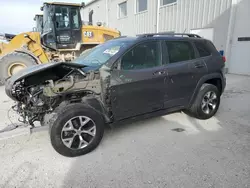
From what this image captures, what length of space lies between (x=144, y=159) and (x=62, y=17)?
286 inches

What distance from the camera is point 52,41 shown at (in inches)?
303

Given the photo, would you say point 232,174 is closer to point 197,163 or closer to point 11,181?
point 197,163

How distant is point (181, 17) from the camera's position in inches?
428

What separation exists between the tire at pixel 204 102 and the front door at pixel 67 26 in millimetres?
6231

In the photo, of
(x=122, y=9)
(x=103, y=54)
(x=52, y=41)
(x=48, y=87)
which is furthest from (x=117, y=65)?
(x=122, y=9)

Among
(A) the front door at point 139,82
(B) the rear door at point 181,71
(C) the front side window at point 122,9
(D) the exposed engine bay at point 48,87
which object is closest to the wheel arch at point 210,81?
(B) the rear door at point 181,71

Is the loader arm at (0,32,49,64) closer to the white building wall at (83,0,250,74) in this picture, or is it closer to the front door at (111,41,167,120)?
the front door at (111,41,167,120)

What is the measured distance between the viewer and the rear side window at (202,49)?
371 centimetres

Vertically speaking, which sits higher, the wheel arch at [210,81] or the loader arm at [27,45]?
the loader arm at [27,45]

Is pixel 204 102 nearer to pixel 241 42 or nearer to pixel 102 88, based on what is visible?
pixel 102 88

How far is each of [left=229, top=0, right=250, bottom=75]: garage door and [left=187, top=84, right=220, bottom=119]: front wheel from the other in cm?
608

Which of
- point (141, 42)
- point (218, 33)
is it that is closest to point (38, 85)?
point (141, 42)

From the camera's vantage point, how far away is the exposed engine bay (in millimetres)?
2625

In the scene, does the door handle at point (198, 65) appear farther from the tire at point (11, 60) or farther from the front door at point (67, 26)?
the front door at point (67, 26)
